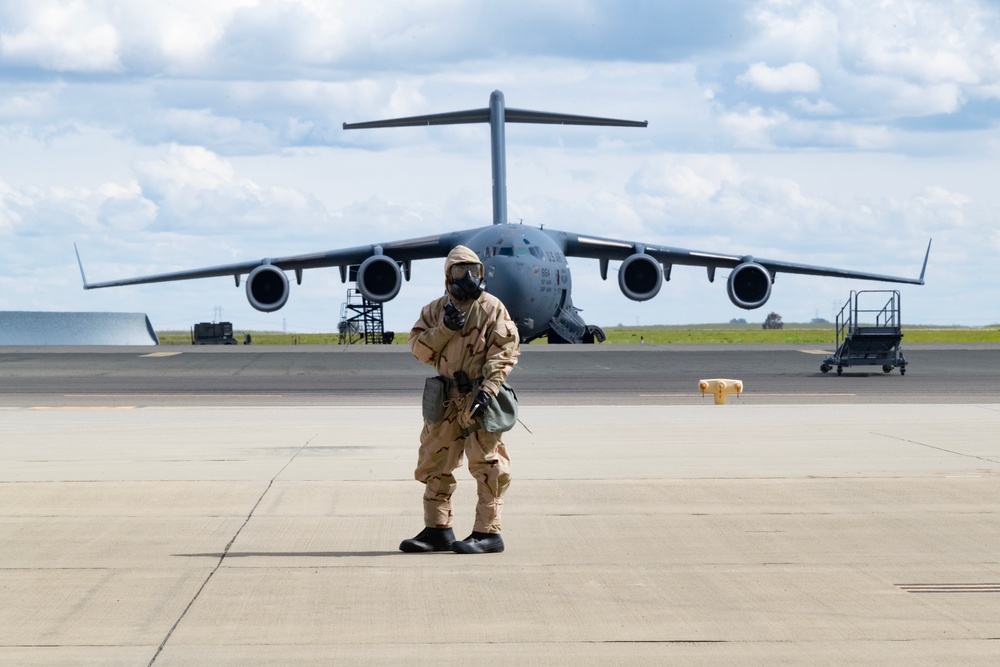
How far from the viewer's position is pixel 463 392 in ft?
22.6

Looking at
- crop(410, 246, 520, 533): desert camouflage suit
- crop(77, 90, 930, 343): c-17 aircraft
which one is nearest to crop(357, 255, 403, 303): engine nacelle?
crop(77, 90, 930, 343): c-17 aircraft

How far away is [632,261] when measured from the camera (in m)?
36.1

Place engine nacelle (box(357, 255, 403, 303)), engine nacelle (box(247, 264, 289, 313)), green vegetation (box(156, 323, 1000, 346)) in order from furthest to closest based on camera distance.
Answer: green vegetation (box(156, 323, 1000, 346)), engine nacelle (box(247, 264, 289, 313)), engine nacelle (box(357, 255, 403, 303))

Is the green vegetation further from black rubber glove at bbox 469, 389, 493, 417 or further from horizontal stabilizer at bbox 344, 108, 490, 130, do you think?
black rubber glove at bbox 469, 389, 493, 417

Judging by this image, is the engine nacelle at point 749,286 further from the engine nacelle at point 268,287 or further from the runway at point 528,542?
the runway at point 528,542

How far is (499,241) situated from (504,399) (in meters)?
25.2

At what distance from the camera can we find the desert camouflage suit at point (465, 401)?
22.5 ft

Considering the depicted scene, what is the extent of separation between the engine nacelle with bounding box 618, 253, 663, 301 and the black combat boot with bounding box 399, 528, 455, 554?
2941 cm

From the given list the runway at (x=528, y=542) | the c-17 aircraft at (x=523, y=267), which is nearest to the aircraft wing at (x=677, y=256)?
the c-17 aircraft at (x=523, y=267)

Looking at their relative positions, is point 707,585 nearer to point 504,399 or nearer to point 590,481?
point 504,399

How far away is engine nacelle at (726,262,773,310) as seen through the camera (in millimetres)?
37000

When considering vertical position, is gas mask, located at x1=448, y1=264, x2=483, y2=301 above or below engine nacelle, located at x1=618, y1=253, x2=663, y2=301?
above

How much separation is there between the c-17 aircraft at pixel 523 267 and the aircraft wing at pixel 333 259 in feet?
0.10

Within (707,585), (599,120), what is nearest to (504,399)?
(707,585)
